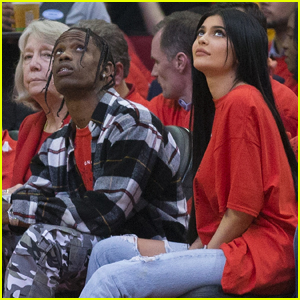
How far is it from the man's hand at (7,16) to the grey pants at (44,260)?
2.25m

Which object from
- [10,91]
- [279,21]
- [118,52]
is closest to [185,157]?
[118,52]

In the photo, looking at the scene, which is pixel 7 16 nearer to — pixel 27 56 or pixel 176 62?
pixel 27 56

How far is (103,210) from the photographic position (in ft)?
6.57

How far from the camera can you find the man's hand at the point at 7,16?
12.6 ft

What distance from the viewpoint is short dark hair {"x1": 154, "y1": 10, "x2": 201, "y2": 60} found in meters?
3.03

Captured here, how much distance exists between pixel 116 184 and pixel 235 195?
508 mm

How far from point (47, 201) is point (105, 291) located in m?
0.57

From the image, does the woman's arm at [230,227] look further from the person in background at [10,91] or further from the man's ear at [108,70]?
the person in background at [10,91]

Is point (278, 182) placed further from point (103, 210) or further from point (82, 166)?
point (82, 166)

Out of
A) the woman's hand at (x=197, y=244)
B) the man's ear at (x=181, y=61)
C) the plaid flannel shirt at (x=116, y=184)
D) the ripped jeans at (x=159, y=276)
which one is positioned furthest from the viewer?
the man's ear at (x=181, y=61)

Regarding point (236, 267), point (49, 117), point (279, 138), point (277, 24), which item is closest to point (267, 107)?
point (279, 138)

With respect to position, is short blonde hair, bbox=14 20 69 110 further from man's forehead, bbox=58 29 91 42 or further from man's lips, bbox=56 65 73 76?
man's lips, bbox=56 65 73 76

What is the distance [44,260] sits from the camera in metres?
1.91

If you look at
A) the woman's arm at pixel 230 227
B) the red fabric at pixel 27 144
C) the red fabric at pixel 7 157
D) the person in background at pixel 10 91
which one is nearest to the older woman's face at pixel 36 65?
the red fabric at pixel 27 144
